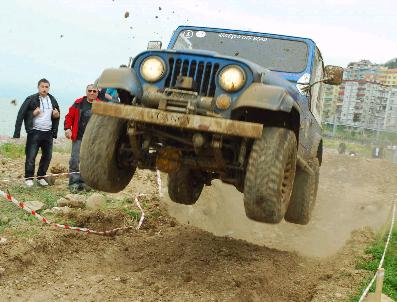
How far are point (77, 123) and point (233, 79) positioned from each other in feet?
12.7

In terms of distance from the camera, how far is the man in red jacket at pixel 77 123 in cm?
731

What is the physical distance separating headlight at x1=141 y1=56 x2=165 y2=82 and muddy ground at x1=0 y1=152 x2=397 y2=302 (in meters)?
1.75

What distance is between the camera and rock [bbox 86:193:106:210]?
665cm

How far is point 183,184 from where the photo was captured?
18.2 feet

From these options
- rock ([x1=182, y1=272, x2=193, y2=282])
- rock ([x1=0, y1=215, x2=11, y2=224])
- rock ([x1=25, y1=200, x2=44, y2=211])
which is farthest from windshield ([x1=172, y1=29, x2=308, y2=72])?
rock ([x1=0, y1=215, x2=11, y2=224])

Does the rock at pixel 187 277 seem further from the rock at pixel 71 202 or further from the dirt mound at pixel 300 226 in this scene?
the dirt mound at pixel 300 226

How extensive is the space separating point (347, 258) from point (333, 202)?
5341 mm

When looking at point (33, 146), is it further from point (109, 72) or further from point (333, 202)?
point (333, 202)

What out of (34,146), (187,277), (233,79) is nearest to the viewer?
(233,79)

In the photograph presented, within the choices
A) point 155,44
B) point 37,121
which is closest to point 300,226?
point 37,121

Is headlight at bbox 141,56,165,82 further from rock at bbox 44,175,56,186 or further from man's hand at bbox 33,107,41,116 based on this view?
rock at bbox 44,175,56,186

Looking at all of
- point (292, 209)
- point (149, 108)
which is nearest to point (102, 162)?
point (149, 108)

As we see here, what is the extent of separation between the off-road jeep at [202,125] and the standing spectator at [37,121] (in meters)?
2.99

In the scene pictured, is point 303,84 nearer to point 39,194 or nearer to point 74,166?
point 74,166
